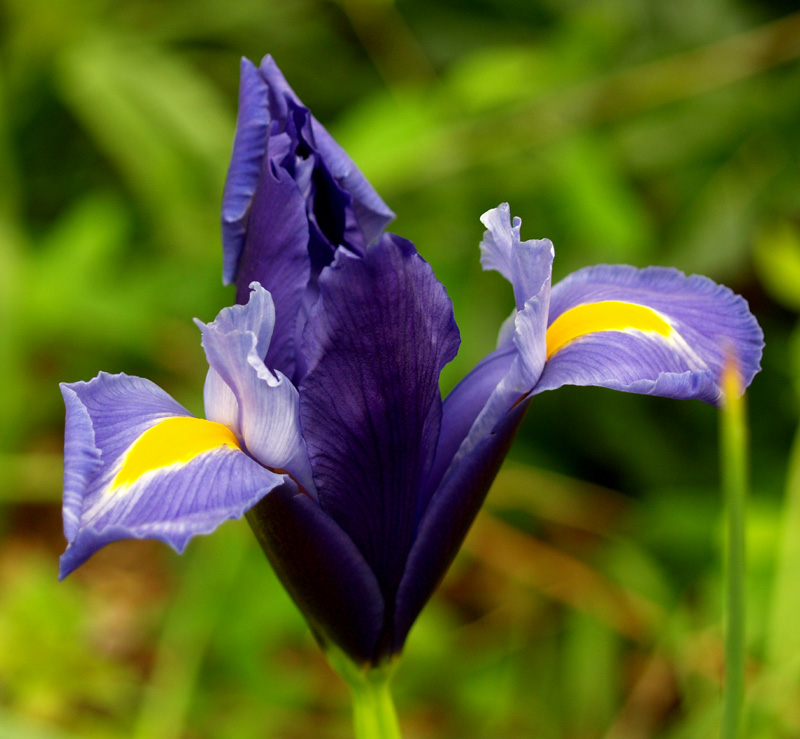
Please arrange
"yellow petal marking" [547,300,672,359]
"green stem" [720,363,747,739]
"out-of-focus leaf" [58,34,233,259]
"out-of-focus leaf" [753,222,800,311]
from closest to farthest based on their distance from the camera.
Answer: "green stem" [720,363,747,739]
"yellow petal marking" [547,300,672,359]
"out-of-focus leaf" [753,222,800,311]
"out-of-focus leaf" [58,34,233,259]

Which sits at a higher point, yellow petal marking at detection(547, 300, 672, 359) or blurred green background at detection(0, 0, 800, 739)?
yellow petal marking at detection(547, 300, 672, 359)

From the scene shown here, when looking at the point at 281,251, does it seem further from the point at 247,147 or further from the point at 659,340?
the point at 659,340

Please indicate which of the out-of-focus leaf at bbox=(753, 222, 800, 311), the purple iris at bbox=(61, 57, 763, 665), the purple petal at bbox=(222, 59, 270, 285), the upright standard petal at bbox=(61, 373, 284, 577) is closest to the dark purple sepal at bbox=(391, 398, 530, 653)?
the purple iris at bbox=(61, 57, 763, 665)

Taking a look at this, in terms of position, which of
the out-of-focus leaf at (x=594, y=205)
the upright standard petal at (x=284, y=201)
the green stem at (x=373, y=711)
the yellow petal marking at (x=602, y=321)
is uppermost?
the upright standard petal at (x=284, y=201)

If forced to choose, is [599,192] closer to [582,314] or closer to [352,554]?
[582,314]

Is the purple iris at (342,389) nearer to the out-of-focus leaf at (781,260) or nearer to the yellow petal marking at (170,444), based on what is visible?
the yellow petal marking at (170,444)

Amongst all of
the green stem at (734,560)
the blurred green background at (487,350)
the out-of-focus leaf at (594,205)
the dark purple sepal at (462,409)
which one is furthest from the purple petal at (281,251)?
the out-of-focus leaf at (594,205)

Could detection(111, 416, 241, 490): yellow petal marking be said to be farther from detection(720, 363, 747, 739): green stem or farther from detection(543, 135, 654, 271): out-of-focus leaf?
detection(543, 135, 654, 271): out-of-focus leaf
